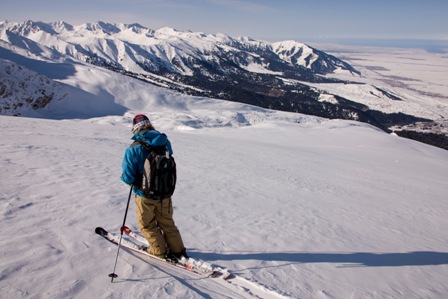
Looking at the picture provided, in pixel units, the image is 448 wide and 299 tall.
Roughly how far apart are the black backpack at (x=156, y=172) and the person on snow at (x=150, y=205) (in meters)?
0.11

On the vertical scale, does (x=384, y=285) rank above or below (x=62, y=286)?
below

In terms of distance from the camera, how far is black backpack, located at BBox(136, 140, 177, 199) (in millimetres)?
4934

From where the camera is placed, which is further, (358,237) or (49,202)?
(358,237)

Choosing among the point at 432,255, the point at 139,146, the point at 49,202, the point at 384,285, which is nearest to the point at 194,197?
the point at 49,202

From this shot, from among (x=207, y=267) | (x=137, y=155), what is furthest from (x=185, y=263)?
(x=137, y=155)

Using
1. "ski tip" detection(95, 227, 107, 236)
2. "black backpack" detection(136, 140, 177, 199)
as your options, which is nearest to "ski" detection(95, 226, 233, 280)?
"ski tip" detection(95, 227, 107, 236)

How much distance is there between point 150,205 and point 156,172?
67 centimetres

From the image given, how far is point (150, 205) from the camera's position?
17.2 feet

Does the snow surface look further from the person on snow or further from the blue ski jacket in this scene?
the blue ski jacket

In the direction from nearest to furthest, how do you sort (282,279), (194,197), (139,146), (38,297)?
(38,297) < (139,146) < (282,279) < (194,197)

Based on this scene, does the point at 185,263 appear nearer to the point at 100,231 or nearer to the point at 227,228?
the point at 100,231

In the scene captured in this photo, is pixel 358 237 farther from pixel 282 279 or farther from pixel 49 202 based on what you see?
pixel 49 202

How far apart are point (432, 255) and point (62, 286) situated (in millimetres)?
8587

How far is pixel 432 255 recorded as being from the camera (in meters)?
7.94
